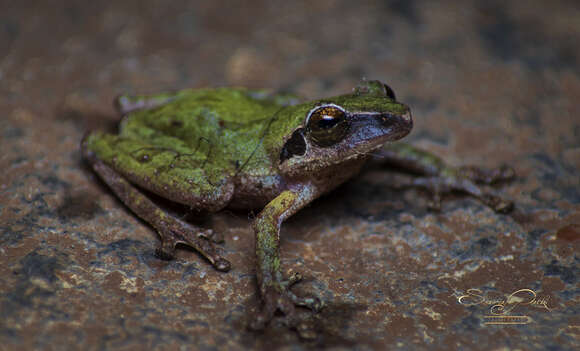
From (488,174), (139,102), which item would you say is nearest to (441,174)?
(488,174)

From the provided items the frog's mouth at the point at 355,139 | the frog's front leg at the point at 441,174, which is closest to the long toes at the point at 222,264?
the frog's mouth at the point at 355,139

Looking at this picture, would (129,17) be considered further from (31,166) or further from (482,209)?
(482,209)

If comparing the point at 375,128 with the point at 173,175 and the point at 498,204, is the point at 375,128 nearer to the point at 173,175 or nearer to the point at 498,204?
the point at 498,204

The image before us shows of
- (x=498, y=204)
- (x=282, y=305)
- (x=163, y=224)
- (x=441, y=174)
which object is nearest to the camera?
(x=282, y=305)

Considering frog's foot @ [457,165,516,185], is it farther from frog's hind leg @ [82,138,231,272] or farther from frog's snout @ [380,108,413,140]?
frog's hind leg @ [82,138,231,272]

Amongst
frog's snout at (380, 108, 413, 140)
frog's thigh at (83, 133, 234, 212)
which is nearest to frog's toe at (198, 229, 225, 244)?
frog's thigh at (83, 133, 234, 212)

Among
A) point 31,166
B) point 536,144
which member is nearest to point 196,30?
point 31,166
